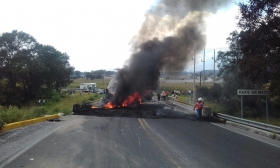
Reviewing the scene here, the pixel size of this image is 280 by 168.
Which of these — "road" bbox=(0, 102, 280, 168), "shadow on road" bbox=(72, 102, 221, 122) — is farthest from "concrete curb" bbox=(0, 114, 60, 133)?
"shadow on road" bbox=(72, 102, 221, 122)

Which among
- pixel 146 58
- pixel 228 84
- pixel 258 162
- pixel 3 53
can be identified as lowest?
pixel 258 162

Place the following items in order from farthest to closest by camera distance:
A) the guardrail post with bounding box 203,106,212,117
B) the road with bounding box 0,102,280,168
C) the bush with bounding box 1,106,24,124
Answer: the guardrail post with bounding box 203,106,212,117
the bush with bounding box 1,106,24,124
the road with bounding box 0,102,280,168

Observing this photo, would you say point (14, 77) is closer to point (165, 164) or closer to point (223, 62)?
point (223, 62)

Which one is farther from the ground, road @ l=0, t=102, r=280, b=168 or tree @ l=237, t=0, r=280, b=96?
tree @ l=237, t=0, r=280, b=96

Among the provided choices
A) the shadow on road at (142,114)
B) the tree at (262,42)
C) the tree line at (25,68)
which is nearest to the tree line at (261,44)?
the tree at (262,42)

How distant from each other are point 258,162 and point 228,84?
2139 centimetres

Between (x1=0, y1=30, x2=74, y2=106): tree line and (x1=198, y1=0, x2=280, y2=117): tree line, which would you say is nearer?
(x1=198, y1=0, x2=280, y2=117): tree line

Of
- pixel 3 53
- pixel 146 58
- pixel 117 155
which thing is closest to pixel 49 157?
pixel 117 155

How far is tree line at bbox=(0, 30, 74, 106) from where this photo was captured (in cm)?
4641

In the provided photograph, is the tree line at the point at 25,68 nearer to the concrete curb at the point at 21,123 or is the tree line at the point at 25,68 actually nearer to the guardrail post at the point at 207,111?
the concrete curb at the point at 21,123

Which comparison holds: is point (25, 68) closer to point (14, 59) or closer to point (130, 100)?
point (14, 59)

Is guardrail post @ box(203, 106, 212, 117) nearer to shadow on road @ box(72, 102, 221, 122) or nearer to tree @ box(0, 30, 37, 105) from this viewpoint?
shadow on road @ box(72, 102, 221, 122)

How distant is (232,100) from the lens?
2566cm

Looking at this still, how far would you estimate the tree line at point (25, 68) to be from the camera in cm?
4641
